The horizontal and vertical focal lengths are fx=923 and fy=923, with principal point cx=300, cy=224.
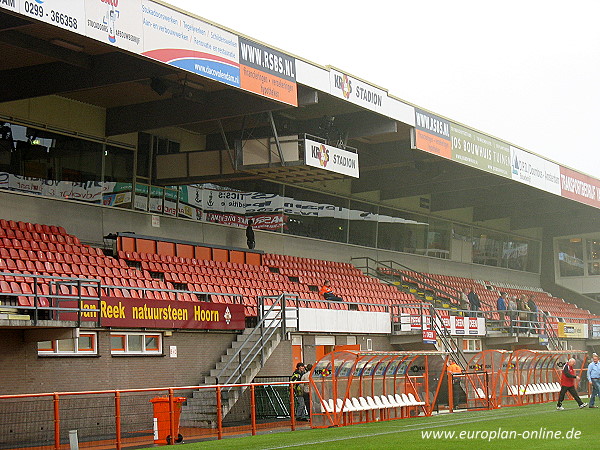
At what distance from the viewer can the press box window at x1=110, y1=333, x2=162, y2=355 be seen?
20.2 meters

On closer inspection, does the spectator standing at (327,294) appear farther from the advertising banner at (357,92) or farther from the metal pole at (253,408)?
the metal pole at (253,408)

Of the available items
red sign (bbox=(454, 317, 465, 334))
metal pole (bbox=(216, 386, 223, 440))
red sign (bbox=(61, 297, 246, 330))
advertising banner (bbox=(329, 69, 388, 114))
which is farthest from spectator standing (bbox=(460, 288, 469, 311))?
metal pole (bbox=(216, 386, 223, 440))

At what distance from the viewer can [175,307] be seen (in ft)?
69.4

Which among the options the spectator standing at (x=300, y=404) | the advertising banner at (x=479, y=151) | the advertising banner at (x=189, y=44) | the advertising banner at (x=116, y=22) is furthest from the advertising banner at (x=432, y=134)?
the advertising banner at (x=116, y=22)

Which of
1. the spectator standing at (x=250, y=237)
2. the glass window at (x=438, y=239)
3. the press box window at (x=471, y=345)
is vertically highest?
the glass window at (x=438, y=239)

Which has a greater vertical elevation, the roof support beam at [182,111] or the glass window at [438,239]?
the roof support beam at [182,111]

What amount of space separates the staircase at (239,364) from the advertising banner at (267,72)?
527 centimetres

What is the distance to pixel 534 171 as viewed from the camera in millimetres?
37875

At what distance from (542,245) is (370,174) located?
830 inches

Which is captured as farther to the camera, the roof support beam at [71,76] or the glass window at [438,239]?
the glass window at [438,239]

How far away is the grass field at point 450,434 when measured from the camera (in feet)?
45.4

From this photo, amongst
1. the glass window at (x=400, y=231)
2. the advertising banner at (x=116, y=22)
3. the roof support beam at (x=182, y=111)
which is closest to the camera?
the advertising banner at (x=116, y=22)

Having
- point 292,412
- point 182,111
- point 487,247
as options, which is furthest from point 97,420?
point 487,247

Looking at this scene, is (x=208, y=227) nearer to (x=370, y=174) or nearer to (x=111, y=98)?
(x=111, y=98)
